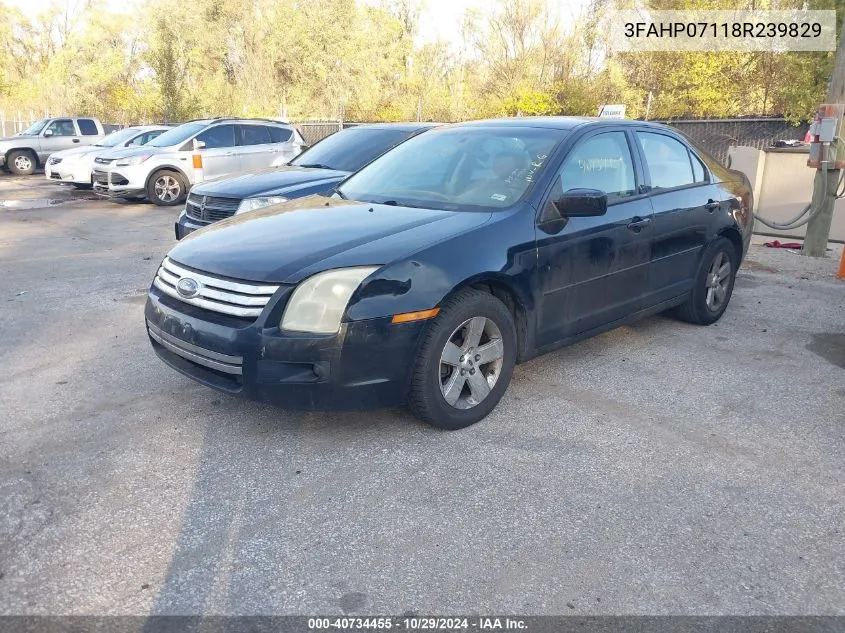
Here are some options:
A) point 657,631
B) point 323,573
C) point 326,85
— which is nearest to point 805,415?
point 657,631

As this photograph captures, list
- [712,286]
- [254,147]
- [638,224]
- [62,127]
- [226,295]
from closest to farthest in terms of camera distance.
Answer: [226,295] → [638,224] → [712,286] → [254,147] → [62,127]

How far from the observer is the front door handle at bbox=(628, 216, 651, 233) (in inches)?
183

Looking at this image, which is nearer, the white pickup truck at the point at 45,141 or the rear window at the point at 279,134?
the rear window at the point at 279,134

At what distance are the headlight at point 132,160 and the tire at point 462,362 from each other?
1172cm

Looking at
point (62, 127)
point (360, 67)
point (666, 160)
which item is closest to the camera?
point (666, 160)

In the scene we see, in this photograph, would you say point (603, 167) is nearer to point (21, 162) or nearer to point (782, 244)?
point (782, 244)

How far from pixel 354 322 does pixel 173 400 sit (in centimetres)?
145

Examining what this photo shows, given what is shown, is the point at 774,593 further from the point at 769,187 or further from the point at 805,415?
the point at 769,187

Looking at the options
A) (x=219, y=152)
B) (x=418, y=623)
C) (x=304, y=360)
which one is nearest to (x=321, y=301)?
(x=304, y=360)

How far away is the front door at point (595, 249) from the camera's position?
416 centimetres

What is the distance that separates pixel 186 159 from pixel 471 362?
11.6m

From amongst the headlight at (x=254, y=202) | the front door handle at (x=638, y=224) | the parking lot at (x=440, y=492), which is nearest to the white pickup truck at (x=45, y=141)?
the headlight at (x=254, y=202)

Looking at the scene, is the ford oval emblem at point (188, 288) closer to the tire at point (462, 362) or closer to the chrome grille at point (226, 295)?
the chrome grille at point (226, 295)

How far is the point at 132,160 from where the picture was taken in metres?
13.7
